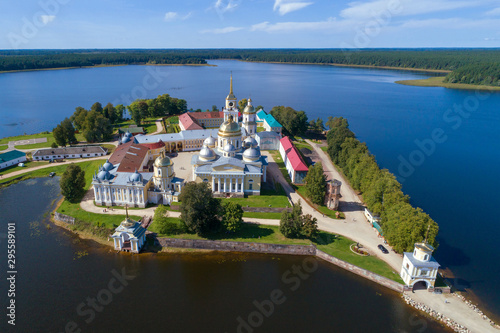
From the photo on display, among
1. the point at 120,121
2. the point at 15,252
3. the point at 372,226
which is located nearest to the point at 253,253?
the point at 372,226

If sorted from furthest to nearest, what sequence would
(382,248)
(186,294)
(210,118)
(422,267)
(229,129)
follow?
(210,118) < (229,129) < (382,248) < (186,294) < (422,267)

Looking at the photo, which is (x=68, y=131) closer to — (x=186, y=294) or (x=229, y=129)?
(x=229, y=129)

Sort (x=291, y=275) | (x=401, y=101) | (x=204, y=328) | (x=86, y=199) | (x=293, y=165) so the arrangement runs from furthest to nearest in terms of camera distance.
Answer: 1. (x=401, y=101)
2. (x=293, y=165)
3. (x=86, y=199)
4. (x=291, y=275)
5. (x=204, y=328)

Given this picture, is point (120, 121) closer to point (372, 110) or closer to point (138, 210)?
point (138, 210)

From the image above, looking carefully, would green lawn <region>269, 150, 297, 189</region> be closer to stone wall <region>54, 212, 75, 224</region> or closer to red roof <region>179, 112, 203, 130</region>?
red roof <region>179, 112, 203, 130</region>

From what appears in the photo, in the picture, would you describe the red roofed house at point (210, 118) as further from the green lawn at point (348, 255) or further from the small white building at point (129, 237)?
the green lawn at point (348, 255)

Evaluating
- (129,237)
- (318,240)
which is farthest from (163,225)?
(318,240)
